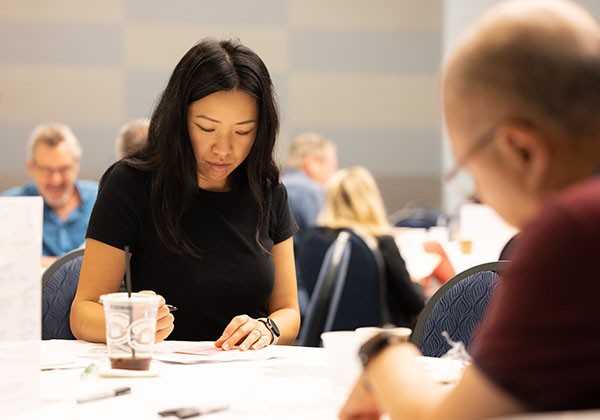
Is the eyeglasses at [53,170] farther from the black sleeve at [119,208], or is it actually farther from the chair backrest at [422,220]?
the chair backrest at [422,220]

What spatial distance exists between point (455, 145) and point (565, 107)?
0.15m

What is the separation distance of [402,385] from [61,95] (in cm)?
859

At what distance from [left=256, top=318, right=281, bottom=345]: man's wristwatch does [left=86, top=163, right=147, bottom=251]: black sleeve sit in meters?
0.40

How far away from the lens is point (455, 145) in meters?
1.04

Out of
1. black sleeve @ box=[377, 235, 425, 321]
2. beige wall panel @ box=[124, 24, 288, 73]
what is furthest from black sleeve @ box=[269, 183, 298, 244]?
beige wall panel @ box=[124, 24, 288, 73]

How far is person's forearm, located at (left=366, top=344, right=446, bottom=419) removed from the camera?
1.03 metres

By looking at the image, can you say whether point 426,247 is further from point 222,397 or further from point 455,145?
point 455,145

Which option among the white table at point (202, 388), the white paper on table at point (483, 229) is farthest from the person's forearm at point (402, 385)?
the white paper on table at point (483, 229)

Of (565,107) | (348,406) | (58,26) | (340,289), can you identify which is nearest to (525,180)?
(565,107)

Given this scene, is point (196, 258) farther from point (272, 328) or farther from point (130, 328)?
point (130, 328)

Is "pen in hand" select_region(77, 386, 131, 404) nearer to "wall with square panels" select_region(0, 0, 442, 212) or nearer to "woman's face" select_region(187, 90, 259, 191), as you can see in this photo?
"woman's face" select_region(187, 90, 259, 191)

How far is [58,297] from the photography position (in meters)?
2.42

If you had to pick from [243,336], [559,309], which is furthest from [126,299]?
[559,309]

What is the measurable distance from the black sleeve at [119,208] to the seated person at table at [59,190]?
2603 millimetres
